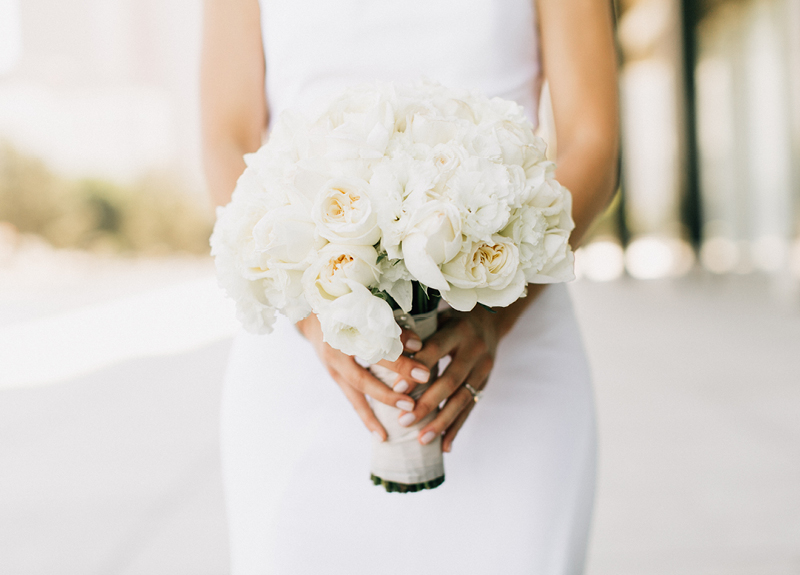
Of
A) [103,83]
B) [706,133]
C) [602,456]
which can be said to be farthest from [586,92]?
[103,83]

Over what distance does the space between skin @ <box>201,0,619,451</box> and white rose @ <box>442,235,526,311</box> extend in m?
0.13

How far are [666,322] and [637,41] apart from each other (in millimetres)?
5940

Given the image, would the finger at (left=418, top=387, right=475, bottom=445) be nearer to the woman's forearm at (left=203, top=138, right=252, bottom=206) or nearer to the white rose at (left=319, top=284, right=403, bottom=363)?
the white rose at (left=319, top=284, right=403, bottom=363)

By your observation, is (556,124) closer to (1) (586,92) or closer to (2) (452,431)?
(1) (586,92)

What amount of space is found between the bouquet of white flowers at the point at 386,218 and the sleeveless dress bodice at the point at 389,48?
39 centimetres

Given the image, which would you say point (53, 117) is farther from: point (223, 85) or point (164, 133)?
point (223, 85)

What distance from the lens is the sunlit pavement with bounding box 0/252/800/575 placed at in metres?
2.44

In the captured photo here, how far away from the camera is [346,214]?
0.69 m

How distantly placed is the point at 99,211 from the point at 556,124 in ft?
63.3

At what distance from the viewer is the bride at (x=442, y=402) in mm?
1098

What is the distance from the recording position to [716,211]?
32.4 feet

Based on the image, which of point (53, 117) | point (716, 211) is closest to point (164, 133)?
point (53, 117)

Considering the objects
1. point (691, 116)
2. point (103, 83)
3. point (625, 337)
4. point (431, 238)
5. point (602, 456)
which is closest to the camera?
point (431, 238)

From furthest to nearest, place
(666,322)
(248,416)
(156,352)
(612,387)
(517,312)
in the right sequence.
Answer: (666,322) < (156,352) < (612,387) < (248,416) < (517,312)
